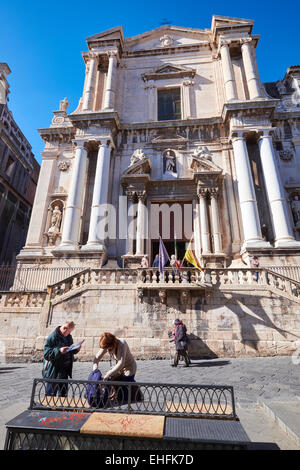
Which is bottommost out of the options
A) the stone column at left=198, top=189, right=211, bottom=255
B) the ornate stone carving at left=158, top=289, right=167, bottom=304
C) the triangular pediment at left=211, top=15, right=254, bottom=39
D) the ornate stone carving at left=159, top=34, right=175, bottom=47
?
the ornate stone carving at left=158, top=289, right=167, bottom=304

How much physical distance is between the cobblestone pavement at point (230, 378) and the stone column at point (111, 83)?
54.2 feet

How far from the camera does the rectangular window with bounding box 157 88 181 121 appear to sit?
19312mm

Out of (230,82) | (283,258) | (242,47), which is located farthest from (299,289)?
(242,47)

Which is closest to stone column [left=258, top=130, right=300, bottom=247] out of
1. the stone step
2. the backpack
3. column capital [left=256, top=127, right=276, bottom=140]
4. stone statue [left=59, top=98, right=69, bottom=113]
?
column capital [left=256, top=127, right=276, bottom=140]

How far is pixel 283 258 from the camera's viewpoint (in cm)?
1277

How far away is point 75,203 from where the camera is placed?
1525cm

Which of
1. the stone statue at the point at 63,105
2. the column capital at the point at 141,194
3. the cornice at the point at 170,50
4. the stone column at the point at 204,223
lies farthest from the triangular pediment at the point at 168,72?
the stone column at the point at 204,223

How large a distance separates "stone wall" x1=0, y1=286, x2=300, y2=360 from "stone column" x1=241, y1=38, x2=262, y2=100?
45.5 ft

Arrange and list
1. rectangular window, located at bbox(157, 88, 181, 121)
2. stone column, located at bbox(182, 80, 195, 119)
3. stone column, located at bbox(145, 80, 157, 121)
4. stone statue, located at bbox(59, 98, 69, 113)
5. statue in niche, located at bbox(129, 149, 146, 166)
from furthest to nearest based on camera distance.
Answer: stone statue, located at bbox(59, 98, 69, 113) < rectangular window, located at bbox(157, 88, 181, 121) < stone column, located at bbox(145, 80, 157, 121) < stone column, located at bbox(182, 80, 195, 119) < statue in niche, located at bbox(129, 149, 146, 166)

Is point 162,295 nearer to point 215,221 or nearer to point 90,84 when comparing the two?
point 215,221

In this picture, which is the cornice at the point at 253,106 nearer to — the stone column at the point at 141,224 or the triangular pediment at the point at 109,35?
the stone column at the point at 141,224

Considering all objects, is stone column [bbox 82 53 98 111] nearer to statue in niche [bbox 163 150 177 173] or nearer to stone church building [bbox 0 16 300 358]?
stone church building [bbox 0 16 300 358]

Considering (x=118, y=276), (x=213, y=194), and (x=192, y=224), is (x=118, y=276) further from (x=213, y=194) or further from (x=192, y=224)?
(x=213, y=194)
